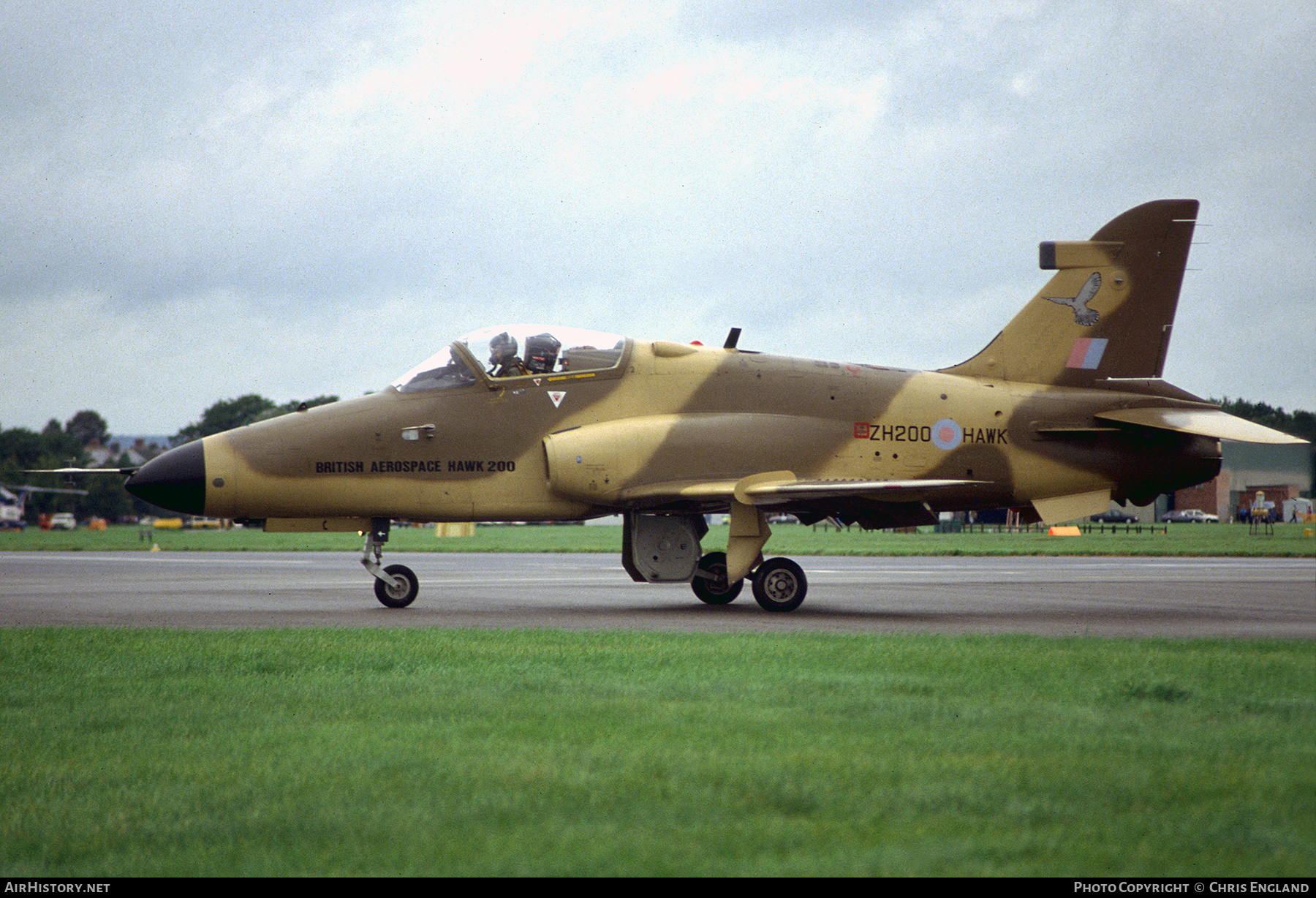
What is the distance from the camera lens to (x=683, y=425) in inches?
572

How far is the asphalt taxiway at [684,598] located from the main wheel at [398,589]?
4.6 inches

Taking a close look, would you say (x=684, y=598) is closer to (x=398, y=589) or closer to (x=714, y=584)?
Result: (x=714, y=584)

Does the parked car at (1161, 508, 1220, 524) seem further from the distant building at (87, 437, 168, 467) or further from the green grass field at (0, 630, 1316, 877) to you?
the distant building at (87, 437, 168, 467)

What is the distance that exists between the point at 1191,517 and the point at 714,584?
93.9 metres

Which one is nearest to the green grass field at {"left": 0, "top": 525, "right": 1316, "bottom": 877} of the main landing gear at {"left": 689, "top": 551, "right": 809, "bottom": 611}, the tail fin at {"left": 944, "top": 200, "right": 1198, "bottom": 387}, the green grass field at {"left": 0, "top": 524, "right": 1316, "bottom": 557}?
the main landing gear at {"left": 689, "top": 551, "right": 809, "bottom": 611}

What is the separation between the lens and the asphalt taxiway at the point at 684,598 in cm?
1224

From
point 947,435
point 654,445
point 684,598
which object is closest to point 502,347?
point 654,445

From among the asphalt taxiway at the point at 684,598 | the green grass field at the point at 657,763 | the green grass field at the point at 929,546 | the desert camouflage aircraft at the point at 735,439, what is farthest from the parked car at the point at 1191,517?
the green grass field at the point at 657,763

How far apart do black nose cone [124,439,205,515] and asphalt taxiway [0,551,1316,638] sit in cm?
128

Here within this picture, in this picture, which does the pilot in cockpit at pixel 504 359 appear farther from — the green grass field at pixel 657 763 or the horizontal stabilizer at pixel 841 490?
the green grass field at pixel 657 763

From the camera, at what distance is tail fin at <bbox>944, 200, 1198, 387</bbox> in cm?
1608
